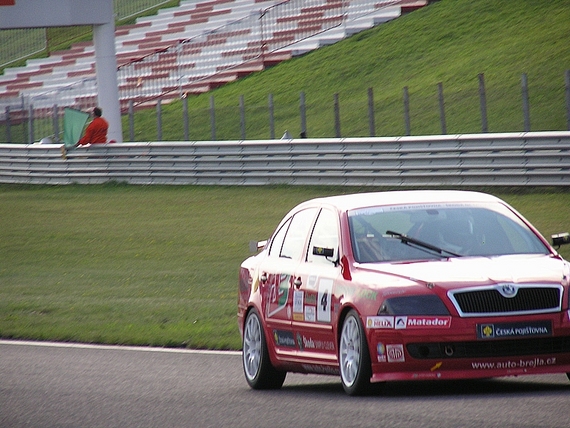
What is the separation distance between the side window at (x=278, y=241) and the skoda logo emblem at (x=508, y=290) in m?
2.54

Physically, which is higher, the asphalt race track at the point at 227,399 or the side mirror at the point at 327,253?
the side mirror at the point at 327,253

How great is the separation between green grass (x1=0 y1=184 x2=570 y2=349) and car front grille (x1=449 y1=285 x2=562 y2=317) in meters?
5.15

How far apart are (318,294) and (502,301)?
1498mm

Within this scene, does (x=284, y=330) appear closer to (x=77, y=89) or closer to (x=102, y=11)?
(x=102, y=11)

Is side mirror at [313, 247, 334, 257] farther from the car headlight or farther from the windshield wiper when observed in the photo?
the car headlight

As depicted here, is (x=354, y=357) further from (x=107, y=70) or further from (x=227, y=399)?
(x=107, y=70)

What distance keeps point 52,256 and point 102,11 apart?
1531 cm

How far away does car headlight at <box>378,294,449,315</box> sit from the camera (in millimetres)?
8562

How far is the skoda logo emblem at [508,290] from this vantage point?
857 centimetres

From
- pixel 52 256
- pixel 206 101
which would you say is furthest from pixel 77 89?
pixel 52 256

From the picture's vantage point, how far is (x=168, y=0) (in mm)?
59344

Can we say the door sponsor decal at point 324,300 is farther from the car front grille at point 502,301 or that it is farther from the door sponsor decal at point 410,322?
the car front grille at point 502,301

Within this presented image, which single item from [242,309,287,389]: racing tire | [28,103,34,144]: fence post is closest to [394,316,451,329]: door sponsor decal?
[242,309,287,389]: racing tire

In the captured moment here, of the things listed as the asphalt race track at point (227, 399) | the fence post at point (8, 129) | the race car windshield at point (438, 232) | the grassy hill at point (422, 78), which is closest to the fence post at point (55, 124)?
the fence post at point (8, 129)
